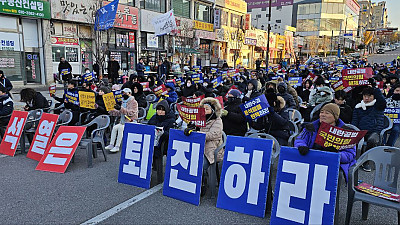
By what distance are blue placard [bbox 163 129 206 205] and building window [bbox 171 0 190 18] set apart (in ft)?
89.0

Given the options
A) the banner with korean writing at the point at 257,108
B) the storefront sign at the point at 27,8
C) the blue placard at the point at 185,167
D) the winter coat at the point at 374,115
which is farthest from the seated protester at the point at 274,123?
the storefront sign at the point at 27,8

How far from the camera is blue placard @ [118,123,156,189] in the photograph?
5.00 metres

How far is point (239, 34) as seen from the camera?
130ft

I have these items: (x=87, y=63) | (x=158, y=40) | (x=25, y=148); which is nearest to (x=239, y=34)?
(x=158, y=40)

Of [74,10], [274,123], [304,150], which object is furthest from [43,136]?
[74,10]

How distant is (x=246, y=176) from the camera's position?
4102 mm

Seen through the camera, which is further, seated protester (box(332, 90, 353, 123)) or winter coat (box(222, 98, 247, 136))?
seated protester (box(332, 90, 353, 123))

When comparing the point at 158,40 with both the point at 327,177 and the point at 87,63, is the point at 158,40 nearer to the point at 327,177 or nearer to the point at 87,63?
the point at 87,63

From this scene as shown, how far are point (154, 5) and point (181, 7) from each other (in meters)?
4.21

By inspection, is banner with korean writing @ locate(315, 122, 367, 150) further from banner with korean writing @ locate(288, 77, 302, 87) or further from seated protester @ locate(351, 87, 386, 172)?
banner with korean writing @ locate(288, 77, 302, 87)

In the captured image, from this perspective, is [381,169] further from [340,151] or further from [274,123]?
[274,123]

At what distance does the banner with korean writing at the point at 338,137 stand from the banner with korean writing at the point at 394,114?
12.2 ft

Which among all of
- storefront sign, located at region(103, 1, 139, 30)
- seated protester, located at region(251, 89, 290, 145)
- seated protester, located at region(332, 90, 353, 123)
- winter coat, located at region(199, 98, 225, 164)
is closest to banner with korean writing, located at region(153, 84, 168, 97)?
seated protester, located at region(251, 89, 290, 145)

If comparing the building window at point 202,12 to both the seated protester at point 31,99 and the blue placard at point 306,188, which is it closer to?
the seated protester at point 31,99
